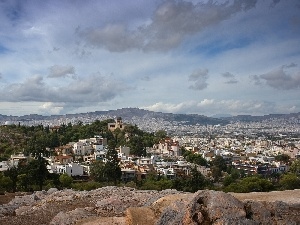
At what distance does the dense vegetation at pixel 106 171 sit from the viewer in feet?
133

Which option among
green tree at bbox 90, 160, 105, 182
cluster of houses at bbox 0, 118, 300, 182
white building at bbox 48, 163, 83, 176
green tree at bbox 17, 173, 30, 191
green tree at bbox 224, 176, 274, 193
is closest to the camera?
green tree at bbox 224, 176, 274, 193

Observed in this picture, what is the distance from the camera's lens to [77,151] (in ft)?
290

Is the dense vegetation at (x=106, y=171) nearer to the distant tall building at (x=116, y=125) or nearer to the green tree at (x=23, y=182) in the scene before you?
the green tree at (x=23, y=182)

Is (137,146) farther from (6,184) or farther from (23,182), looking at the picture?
(6,184)

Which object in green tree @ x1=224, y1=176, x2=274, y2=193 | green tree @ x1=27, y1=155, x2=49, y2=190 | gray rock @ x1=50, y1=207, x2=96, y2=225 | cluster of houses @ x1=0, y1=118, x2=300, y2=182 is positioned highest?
gray rock @ x1=50, y1=207, x2=96, y2=225

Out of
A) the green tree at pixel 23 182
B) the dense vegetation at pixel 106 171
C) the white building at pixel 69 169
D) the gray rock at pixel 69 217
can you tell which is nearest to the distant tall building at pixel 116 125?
the dense vegetation at pixel 106 171

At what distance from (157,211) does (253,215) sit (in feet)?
9.92

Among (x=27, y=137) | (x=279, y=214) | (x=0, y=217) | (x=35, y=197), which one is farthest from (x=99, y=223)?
(x=27, y=137)

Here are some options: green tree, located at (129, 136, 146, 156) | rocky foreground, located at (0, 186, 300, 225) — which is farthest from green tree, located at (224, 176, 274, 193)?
green tree, located at (129, 136, 146, 156)

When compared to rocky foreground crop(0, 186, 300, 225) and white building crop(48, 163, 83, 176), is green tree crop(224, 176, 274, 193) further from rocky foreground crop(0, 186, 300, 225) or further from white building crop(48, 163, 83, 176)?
white building crop(48, 163, 83, 176)

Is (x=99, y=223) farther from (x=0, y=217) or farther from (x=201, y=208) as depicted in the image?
(x=0, y=217)

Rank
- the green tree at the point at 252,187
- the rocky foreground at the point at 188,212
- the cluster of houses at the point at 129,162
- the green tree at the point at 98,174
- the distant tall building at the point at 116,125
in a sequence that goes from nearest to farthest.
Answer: the rocky foreground at the point at 188,212 < the green tree at the point at 252,187 < the green tree at the point at 98,174 < the cluster of houses at the point at 129,162 < the distant tall building at the point at 116,125

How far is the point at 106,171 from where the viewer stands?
48781 mm

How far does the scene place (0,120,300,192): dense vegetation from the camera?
40.6 meters
